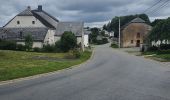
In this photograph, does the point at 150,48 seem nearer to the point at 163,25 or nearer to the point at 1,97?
the point at 163,25

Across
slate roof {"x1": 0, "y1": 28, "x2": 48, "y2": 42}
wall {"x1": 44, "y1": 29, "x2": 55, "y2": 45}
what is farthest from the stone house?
A: slate roof {"x1": 0, "y1": 28, "x2": 48, "y2": 42}

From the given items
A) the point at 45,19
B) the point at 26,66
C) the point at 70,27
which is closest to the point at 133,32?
the point at 70,27

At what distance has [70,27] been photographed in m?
88.6

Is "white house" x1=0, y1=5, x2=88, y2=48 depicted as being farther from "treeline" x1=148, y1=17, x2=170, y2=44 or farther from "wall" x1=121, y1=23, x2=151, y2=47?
"wall" x1=121, y1=23, x2=151, y2=47

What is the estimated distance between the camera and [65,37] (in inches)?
2562

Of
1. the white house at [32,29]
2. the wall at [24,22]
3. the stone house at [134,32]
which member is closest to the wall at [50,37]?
the white house at [32,29]

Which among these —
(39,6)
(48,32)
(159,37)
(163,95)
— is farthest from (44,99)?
(39,6)

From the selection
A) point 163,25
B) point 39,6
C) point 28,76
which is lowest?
point 28,76

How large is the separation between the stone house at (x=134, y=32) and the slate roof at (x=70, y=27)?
24056 mm

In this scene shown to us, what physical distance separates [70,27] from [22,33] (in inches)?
683

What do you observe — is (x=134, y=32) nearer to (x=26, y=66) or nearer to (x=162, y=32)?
(x=162, y=32)

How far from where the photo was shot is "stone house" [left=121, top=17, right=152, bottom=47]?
4232 inches

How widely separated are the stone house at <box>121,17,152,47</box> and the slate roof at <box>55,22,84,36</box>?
2406 centimetres

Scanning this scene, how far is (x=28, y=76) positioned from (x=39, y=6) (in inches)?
3201
